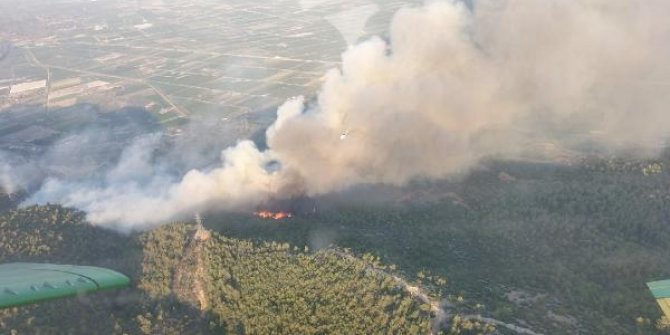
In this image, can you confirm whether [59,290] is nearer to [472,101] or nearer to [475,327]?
[475,327]

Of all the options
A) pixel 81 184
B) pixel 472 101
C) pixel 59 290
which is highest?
pixel 472 101

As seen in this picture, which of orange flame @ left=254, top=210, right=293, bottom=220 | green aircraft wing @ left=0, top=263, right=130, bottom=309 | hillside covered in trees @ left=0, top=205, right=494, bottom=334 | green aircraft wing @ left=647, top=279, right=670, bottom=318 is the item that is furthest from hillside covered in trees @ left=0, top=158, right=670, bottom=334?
green aircraft wing @ left=0, top=263, right=130, bottom=309

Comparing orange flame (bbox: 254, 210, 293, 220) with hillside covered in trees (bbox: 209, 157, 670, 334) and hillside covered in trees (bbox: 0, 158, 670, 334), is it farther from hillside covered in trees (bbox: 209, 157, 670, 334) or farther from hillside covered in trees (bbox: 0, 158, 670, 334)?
hillside covered in trees (bbox: 209, 157, 670, 334)

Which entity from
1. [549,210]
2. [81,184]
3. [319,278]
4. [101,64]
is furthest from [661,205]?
[101,64]

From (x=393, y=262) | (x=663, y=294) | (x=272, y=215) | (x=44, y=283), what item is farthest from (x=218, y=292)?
(x=663, y=294)

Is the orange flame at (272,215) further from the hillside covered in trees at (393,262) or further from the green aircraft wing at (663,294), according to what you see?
the green aircraft wing at (663,294)

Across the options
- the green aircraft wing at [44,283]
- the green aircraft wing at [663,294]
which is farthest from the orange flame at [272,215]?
the green aircraft wing at [663,294]

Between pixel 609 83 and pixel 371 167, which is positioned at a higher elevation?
pixel 609 83
